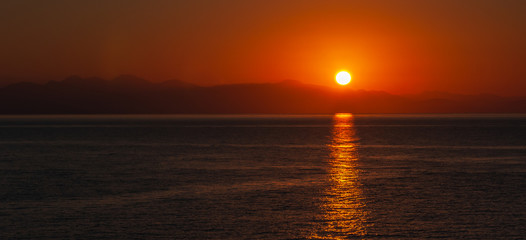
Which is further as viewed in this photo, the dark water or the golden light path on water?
the dark water

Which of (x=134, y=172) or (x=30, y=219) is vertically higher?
(x=134, y=172)

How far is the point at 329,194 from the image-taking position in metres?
36.8

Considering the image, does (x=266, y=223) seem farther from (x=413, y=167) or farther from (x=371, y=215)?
(x=413, y=167)

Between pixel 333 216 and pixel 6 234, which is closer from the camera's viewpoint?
pixel 6 234

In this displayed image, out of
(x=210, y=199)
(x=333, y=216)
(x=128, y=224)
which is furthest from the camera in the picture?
(x=210, y=199)

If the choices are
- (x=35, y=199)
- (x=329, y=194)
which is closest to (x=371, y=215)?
(x=329, y=194)

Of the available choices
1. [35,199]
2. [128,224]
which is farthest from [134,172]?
[128,224]

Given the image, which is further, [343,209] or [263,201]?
[263,201]

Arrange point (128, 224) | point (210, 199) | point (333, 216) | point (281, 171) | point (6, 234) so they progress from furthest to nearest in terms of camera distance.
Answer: point (281, 171) → point (210, 199) → point (333, 216) → point (128, 224) → point (6, 234)

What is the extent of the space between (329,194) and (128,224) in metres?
14.3

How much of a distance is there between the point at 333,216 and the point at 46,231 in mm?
13774

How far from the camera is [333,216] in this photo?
96.4 ft

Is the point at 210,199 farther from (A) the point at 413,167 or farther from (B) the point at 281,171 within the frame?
(A) the point at 413,167

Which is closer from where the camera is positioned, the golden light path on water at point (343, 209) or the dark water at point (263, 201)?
the golden light path on water at point (343, 209)
